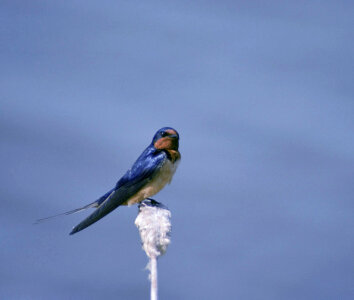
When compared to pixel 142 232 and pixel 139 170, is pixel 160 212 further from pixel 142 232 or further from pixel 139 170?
pixel 139 170

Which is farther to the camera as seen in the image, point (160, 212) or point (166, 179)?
point (166, 179)

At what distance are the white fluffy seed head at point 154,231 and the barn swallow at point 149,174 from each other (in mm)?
514

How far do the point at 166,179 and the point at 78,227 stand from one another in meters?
0.44

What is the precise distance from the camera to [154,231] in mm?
1896

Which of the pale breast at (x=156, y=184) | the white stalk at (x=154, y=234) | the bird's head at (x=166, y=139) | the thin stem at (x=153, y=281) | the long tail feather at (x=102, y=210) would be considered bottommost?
the thin stem at (x=153, y=281)

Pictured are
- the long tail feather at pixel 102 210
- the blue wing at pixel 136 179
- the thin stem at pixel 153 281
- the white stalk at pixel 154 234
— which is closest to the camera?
the thin stem at pixel 153 281

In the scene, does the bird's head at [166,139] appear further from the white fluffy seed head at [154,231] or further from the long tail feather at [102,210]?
the white fluffy seed head at [154,231]

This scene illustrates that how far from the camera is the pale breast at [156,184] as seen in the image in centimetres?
257

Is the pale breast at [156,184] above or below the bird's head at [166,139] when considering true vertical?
below

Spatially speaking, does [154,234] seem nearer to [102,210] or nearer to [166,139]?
[102,210]

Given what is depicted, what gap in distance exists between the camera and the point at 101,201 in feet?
8.66

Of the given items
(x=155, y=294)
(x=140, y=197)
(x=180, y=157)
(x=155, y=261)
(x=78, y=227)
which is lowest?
(x=155, y=294)

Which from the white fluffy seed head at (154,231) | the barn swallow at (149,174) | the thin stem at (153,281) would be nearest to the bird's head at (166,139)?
the barn swallow at (149,174)

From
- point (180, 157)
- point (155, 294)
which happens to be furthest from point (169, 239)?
point (180, 157)
